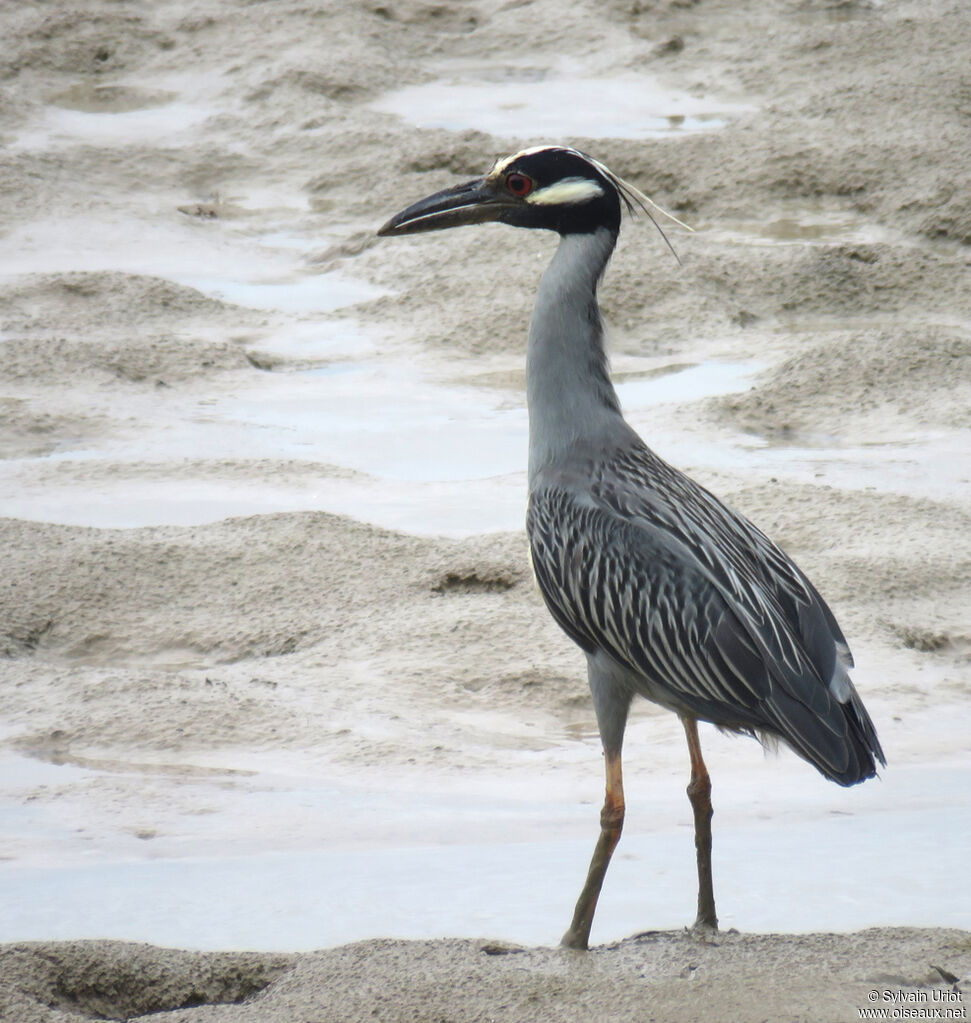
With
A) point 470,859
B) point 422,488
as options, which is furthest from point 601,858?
point 422,488

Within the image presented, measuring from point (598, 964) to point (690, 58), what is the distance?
9314 millimetres

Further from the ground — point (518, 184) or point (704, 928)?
point (518, 184)

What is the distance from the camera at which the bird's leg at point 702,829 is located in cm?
387

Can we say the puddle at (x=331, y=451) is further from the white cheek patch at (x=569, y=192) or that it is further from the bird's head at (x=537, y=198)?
the white cheek patch at (x=569, y=192)

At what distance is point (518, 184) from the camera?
4.70 m

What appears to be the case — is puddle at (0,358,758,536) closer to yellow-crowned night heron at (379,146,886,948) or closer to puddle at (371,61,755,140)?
yellow-crowned night heron at (379,146,886,948)

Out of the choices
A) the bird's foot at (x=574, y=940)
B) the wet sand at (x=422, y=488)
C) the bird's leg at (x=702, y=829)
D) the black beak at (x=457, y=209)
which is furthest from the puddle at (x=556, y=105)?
the bird's foot at (x=574, y=940)

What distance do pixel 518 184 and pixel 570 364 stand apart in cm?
60

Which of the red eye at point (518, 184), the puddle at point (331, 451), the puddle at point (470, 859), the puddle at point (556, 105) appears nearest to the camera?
the puddle at point (470, 859)

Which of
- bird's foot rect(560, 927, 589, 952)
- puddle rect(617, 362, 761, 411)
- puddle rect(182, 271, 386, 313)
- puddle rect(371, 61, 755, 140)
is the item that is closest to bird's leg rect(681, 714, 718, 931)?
bird's foot rect(560, 927, 589, 952)

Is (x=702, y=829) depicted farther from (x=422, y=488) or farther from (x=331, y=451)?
(x=331, y=451)

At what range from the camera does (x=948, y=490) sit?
6.79 m

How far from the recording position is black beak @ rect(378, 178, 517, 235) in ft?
15.6

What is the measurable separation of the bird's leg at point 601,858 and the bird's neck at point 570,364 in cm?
93
